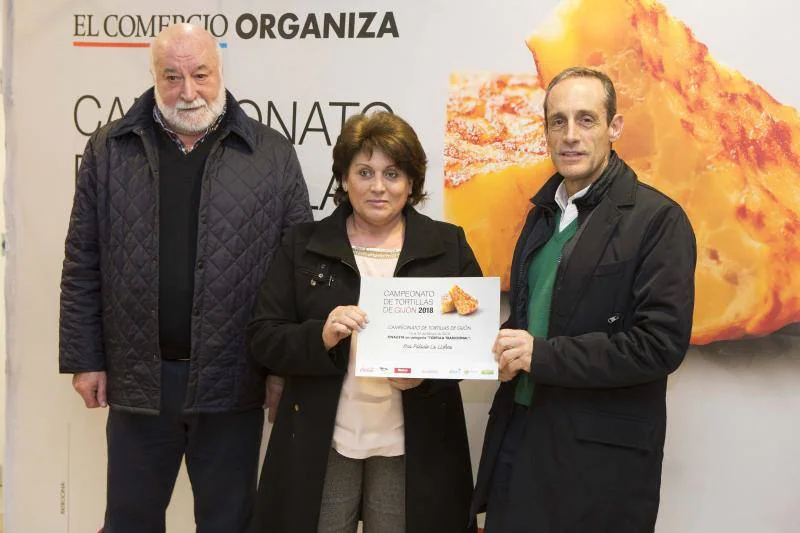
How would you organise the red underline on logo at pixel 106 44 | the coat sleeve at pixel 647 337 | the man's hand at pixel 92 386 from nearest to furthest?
the coat sleeve at pixel 647 337
the man's hand at pixel 92 386
the red underline on logo at pixel 106 44

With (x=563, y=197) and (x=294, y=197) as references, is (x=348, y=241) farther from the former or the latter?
(x=563, y=197)

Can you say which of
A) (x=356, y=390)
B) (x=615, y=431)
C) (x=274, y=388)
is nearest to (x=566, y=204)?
(x=615, y=431)

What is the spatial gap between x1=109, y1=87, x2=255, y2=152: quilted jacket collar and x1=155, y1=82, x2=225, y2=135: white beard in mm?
56

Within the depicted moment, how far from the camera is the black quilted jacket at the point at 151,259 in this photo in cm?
231

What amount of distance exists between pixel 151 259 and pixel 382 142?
885mm

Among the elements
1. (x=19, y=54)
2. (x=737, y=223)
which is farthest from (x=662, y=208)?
(x=19, y=54)

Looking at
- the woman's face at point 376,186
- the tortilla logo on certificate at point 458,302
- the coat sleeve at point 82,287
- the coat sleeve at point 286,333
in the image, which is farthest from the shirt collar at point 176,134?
the tortilla logo on certificate at point 458,302

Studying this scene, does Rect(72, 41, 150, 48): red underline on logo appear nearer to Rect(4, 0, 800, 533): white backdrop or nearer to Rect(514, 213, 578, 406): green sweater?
Rect(4, 0, 800, 533): white backdrop

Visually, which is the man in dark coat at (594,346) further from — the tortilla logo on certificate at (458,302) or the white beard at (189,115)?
the white beard at (189,115)

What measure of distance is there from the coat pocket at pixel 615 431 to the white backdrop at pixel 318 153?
3.55 ft

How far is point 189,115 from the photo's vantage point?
92.4 inches

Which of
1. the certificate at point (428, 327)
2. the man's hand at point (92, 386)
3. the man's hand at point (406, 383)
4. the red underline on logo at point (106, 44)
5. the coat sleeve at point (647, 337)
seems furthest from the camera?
the red underline on logo at point (106, 44)

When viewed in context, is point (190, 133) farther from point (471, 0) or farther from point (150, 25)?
point (471, 0)

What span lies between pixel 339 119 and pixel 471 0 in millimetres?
696
